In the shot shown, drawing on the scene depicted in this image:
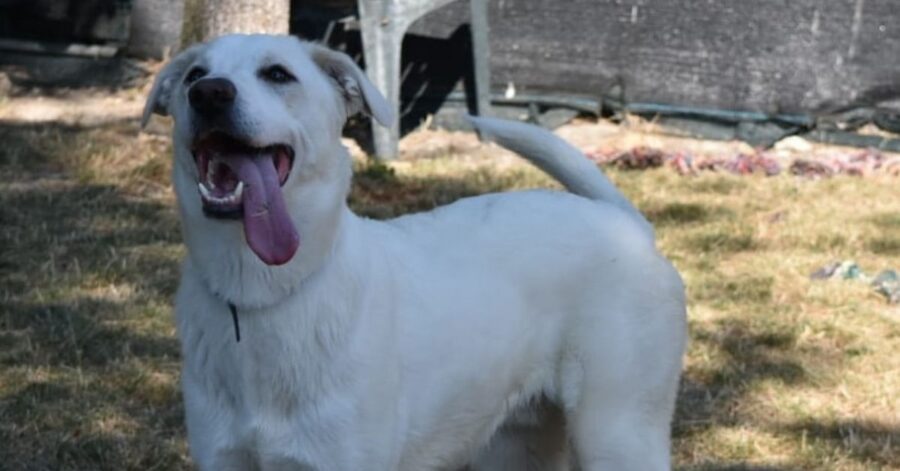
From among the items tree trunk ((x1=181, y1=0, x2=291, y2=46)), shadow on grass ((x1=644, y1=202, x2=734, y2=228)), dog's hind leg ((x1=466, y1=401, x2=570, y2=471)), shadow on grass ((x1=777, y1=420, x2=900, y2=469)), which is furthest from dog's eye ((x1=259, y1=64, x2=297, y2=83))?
tree trunk ((x1=181, y1=0, x2=291, y2=46))

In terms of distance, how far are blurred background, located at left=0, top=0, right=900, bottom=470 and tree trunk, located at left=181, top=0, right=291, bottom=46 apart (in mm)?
11

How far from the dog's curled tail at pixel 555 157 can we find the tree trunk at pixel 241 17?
4043 mm

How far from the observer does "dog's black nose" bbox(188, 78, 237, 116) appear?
305 cm

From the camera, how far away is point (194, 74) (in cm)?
331

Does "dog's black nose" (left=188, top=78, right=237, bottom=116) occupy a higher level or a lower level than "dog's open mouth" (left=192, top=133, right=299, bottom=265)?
higher

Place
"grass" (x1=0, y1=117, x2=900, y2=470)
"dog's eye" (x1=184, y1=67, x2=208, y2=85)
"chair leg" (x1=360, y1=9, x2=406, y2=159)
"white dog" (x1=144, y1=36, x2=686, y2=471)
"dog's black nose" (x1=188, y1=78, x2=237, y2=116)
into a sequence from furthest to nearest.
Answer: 1. "chair leg" (x1=360, y1=9, x2=406, y2=159)
2. "grass" (x1=0, y1=117, x2=900, y2=470)
3. "dog's eye" (x1=184, y1=67, x2=208, y2=85)
4. "white dog" (x1=144, y1=36, x2=686, y2=471)
5. "dog's black nose" (x1=188, y1=78, x2=237, y2=116)

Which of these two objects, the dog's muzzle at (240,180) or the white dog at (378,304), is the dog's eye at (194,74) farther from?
the dog's muzzle at (240,180)

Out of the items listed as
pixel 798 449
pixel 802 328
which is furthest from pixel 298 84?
pixel 802 328

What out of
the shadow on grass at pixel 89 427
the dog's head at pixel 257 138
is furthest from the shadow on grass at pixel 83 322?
the dog's head at pixel 257 138

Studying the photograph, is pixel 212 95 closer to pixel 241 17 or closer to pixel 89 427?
pixel 89 427

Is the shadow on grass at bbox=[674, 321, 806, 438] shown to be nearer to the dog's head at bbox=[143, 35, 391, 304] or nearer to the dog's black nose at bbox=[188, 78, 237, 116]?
the dog's head at bbox=[143, 35, 391, 304]

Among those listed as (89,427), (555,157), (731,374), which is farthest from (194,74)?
(731,374)

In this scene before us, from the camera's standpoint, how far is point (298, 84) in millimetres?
3273

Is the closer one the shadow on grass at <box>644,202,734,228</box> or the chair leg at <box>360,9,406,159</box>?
the shadow on grass at <box>644,202,734,228</box>
